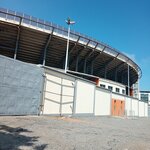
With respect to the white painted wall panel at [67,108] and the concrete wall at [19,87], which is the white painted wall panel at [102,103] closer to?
the white painted wall panel at [67,108]

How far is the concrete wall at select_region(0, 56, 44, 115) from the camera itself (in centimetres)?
1203

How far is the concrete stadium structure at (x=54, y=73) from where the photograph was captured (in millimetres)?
12992

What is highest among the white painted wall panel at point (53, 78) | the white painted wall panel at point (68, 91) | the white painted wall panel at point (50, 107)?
the white painted wall panel at point (53, 78)

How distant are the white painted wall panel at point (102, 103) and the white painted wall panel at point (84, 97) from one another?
2152 mm

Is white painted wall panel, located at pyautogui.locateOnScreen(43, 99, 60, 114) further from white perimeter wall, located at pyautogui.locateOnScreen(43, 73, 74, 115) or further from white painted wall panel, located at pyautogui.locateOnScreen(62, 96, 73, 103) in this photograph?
white painted wall panel, located at pyautogui.locateOnScreen(62, 96, 73, 103)

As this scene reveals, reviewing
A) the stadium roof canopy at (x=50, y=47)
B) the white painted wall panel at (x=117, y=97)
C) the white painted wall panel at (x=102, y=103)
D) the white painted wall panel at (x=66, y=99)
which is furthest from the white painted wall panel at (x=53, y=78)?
the white painted wall panel at (x=117, y=97)

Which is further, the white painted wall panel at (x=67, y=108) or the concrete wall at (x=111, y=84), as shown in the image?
the concrete wall at (x=111, y=84)

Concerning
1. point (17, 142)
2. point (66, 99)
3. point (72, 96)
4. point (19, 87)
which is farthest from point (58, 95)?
point (17, 142)

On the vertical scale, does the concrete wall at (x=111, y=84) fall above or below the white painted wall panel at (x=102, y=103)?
above

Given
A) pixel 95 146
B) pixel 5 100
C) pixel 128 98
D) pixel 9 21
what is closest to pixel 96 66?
pixel 128 98

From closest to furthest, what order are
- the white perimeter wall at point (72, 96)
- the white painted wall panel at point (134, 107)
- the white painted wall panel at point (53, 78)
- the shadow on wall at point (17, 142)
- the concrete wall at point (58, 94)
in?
the shadow on wall at point (17, 142) → the concrete wall at point (58, 94) → the white painted wall panel at point (53, 78) → the white perimeter wall at point (72, 96) → the white painted wall panel at point (134, 107)

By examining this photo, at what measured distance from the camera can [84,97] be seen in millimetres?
20953

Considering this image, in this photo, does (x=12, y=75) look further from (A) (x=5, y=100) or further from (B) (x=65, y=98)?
(B) (x=65, y=98)

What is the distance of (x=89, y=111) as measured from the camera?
22.1 metres
